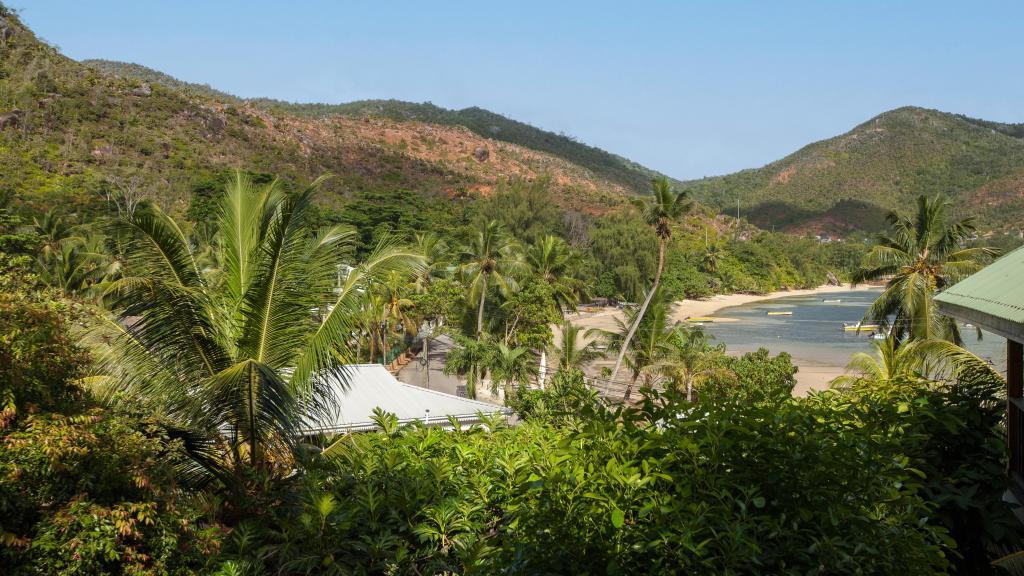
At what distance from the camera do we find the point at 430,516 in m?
2.95

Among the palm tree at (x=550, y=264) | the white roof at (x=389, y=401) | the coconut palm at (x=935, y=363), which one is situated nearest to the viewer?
the coconut palm at (x=935, y=363)

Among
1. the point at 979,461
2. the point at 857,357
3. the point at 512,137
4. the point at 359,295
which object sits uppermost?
the point at 512,137

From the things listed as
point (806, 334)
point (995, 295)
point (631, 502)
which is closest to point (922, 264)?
point (995, 295)

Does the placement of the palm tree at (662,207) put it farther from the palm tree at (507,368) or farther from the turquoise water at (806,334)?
the turquoise water at (806,334)

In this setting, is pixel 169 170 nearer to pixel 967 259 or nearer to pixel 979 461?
pixel 967 259

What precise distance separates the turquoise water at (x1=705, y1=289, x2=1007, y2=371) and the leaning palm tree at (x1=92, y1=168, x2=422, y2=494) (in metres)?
28.5

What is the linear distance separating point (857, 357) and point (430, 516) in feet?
46.0

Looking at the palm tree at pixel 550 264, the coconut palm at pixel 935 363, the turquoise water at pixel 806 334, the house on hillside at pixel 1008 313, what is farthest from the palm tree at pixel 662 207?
the house on hillside at pixel 1008 313

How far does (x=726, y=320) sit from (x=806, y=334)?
29.9 ft

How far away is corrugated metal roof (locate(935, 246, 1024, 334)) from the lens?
13.9ft

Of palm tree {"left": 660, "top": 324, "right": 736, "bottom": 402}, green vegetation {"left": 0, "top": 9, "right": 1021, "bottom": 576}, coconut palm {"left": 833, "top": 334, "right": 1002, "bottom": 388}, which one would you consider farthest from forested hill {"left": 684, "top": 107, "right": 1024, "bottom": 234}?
green vegetation {"left": 0, "top": 9, "right": 1021, "bottom": 576}

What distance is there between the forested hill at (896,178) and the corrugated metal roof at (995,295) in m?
139

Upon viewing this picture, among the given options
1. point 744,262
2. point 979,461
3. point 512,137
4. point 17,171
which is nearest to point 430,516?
point 979,461

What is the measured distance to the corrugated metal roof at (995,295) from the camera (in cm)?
425
